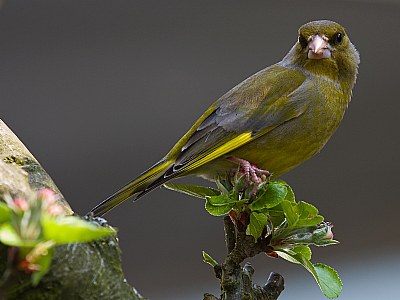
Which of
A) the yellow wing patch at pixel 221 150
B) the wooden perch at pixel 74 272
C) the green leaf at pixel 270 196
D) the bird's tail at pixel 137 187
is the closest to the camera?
the wooden perch at pixel 74 272

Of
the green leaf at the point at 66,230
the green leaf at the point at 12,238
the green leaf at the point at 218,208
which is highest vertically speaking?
the green leaf at the point at 12,238

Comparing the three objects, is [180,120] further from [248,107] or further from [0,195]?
[0,195]

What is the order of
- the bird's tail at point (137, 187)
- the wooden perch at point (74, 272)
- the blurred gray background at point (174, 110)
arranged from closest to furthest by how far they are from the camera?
the wooden perch at point (74, 272) < the bird's tail at point (137, 187) < the blurred gray background at point (174, 110)

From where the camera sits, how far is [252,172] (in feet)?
5.33

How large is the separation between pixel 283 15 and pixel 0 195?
3385 millimetres

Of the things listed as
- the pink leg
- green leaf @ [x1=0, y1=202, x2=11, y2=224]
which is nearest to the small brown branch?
the pink leg

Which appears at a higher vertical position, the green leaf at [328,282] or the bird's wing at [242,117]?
the bird's wing at [242,117]

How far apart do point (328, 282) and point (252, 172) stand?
14.4 inches

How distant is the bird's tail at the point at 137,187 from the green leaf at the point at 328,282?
56 cm

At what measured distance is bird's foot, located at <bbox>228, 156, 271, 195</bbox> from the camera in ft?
4.41

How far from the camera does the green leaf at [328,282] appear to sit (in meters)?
1.31

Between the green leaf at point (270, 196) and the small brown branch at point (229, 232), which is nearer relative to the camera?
the green leaf at point (270, 196)

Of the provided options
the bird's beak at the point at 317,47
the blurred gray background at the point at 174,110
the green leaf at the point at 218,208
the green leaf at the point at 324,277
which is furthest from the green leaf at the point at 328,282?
the blurred gray background at the point at 174,110

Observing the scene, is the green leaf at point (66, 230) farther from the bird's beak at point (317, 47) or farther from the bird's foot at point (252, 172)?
the bird's beak at point (317, 47)
